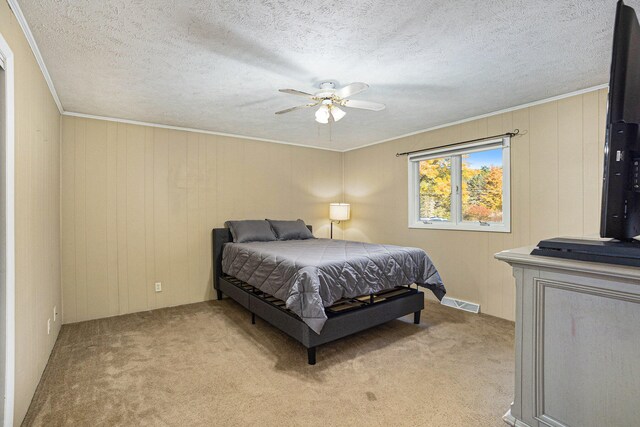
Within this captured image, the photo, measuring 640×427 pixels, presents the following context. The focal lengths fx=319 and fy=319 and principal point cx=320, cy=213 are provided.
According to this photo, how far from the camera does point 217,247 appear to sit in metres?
4.16

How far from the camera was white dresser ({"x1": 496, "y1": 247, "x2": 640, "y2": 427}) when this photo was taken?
0.83 metres

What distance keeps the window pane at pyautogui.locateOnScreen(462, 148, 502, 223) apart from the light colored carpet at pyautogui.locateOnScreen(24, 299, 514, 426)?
1211mm

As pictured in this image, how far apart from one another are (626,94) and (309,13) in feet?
4.81

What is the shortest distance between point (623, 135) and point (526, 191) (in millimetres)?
2708

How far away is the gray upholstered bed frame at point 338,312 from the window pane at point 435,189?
4.51 ft

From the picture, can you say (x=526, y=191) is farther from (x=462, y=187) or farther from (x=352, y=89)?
(x=352, y=89)

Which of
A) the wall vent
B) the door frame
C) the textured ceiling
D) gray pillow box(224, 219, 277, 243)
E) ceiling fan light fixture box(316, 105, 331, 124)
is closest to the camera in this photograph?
the door frame

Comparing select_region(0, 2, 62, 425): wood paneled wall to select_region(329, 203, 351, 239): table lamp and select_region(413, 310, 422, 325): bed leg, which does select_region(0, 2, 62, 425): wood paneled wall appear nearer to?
select_region(413, 310, 422, 325): bed leg

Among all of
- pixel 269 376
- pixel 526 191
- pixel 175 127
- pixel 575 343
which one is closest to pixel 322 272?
pixel 269 376

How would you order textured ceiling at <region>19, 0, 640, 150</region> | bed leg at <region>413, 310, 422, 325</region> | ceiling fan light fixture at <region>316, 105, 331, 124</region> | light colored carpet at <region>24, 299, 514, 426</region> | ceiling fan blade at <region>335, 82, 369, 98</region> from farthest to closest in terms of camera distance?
bed leg at <region>413, 310, 422, 325</region> < ceiling fan light fixture at <region>316, 105, 331, 124</region> < ceiling fan blade at <region>335, 82, 369, 98</region> < light colored carpet at <region>24, 299, 514, 426</region> < textured ceiling at <region>19, 0, 640, 150</region>

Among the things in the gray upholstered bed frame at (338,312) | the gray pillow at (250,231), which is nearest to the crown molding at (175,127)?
the gray pillow at (250,231)

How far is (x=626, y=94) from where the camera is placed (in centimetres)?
88

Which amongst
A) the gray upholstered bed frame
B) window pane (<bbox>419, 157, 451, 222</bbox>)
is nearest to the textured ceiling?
window pane (<bbox>419, 157, 451, 222</bbox>)

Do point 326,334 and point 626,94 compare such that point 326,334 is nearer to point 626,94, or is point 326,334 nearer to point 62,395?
point 62,395
